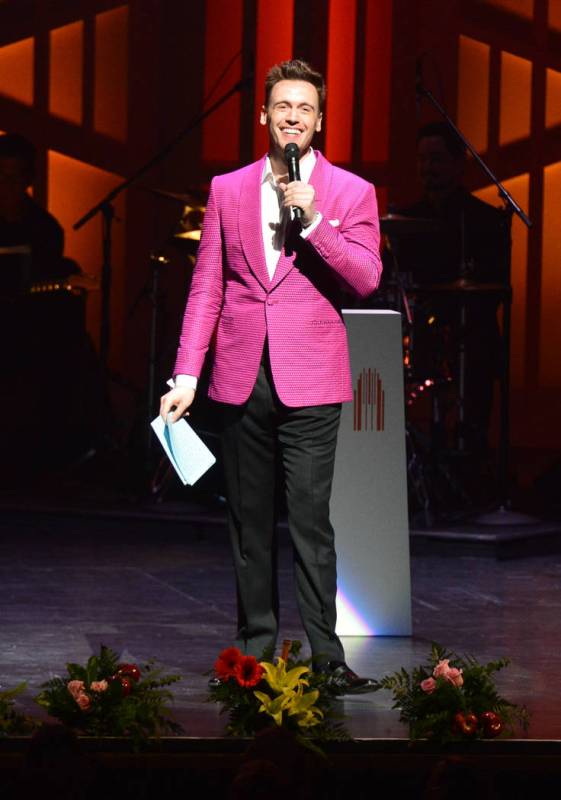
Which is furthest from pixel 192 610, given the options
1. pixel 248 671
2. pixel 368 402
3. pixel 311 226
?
pixel 311 226

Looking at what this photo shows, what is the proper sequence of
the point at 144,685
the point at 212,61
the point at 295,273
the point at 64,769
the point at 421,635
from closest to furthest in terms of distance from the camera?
the point at 64,769 → the point at 144,685 → the point at 295,273 → the point at 421,635 → the point at 212,61

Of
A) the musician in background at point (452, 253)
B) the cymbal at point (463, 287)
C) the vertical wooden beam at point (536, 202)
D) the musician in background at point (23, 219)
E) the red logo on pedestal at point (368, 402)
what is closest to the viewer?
the red logo on pedestal at point (368, 402)

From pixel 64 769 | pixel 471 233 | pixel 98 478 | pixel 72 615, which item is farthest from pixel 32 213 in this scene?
pixel 64 769

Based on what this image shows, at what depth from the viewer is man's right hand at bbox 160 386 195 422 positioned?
3.81 m

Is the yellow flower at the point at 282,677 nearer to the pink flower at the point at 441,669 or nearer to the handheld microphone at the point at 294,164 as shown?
the pink flower at the point at 441,669

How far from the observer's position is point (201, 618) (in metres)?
5.12

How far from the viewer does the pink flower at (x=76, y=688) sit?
3.50 meters

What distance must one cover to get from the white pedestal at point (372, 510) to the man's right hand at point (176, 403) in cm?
110

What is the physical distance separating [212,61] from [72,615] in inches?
200

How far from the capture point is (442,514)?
7.20 m

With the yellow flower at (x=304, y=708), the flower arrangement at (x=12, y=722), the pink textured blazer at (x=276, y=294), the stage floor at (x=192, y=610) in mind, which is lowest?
the stage floor at (x=192, y=610)

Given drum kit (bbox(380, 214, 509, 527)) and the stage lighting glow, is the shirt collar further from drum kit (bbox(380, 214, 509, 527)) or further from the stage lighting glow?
drum kit (bbox(380, 214, 509, 527))

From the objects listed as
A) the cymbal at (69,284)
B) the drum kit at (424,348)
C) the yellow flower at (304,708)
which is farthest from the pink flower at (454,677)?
the cymbal at (69,284)

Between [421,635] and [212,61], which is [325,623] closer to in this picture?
[421,635]
